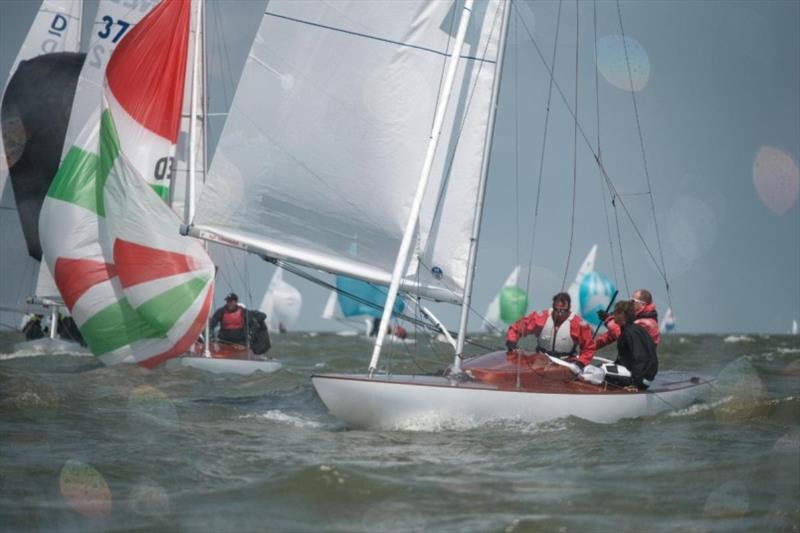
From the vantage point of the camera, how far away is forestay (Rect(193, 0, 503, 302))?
10.3 metres

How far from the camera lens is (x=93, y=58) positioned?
19734mm

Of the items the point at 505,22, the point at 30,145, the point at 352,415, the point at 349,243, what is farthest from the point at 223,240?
the point at 30,145

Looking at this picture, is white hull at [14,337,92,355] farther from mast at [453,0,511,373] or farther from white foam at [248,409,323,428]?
mast at [453,0,511,373]

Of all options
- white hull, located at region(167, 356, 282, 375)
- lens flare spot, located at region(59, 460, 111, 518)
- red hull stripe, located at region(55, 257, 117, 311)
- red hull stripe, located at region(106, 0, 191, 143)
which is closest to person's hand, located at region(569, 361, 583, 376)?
lens flare spot, located at region(59, 460, 111, 518)

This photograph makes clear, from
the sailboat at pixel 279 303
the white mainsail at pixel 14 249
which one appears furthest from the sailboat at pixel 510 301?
the white mainsail at pixel 14 249

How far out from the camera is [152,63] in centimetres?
1510

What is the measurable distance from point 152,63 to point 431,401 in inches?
325

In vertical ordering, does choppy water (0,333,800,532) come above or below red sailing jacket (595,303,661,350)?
below

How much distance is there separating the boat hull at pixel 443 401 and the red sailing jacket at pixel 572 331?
0.61 metres

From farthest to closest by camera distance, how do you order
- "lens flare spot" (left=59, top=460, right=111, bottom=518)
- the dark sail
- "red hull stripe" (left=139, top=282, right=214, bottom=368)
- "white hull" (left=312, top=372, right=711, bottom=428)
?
the dark sail, "red hull stripe" (left=139, top=282, right=214, bottom=368), "white hull" (left=312, top=372, right=711, bottom=428), "lens flare spot" (left=59, top=460, right=111, bottom=518)

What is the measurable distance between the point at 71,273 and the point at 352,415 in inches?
301

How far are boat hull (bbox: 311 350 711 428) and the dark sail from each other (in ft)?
47.1

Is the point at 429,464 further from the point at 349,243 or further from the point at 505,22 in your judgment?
the point at 505,22

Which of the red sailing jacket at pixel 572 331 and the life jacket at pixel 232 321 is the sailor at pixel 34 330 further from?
the red sailing jacket at pixel 572 331
